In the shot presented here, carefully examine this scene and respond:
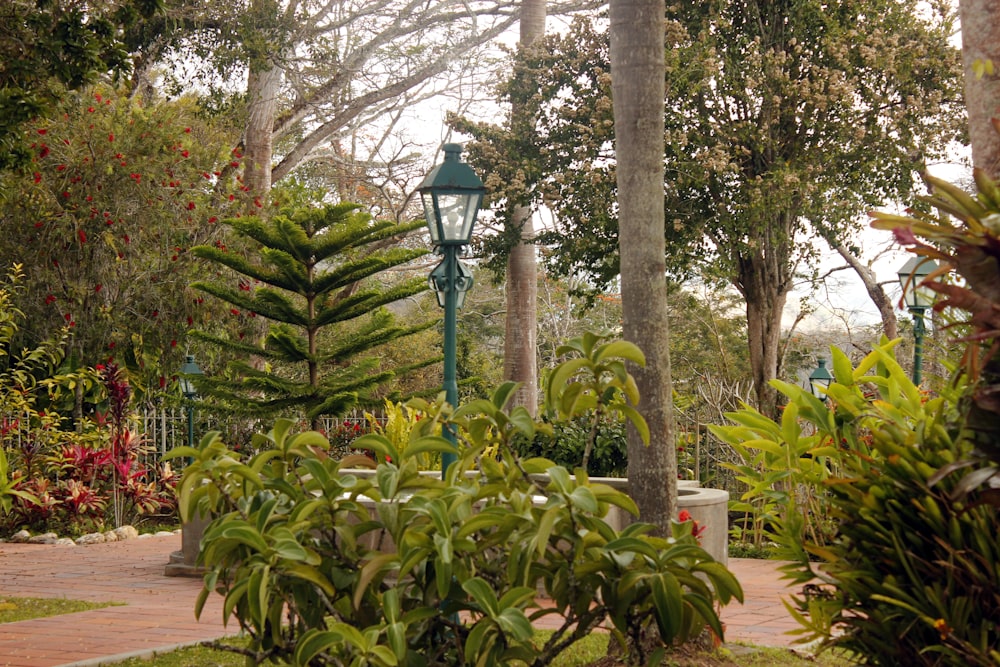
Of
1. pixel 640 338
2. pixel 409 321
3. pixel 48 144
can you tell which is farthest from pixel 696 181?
pixel 409 321

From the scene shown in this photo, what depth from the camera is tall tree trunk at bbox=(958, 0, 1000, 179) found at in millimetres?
3553

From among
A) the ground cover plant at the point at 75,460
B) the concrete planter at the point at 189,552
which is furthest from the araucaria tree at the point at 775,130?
the concrete planter at the point at 189,552

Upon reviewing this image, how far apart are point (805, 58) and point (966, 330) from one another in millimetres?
13117

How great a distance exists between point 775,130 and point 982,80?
1191cm

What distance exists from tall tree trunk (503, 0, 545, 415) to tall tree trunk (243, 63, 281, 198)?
398 cm

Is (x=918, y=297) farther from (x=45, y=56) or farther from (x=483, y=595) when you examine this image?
(x=45, y=56)

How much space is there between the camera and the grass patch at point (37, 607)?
24.2 ft

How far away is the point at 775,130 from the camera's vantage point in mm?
15148

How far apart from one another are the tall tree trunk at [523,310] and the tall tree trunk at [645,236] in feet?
34.3

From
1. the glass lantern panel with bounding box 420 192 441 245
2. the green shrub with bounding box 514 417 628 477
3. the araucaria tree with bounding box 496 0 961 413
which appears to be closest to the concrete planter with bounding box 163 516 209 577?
the green shrub with bounding box 514 417 628 477

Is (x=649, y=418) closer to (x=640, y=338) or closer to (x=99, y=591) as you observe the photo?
(x=640, y=338)

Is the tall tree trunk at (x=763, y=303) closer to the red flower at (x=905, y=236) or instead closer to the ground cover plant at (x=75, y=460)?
the ground cover plant at (x=75, y=460)

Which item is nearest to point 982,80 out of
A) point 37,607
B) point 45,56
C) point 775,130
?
point 45,56

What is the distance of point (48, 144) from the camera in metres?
14.2
